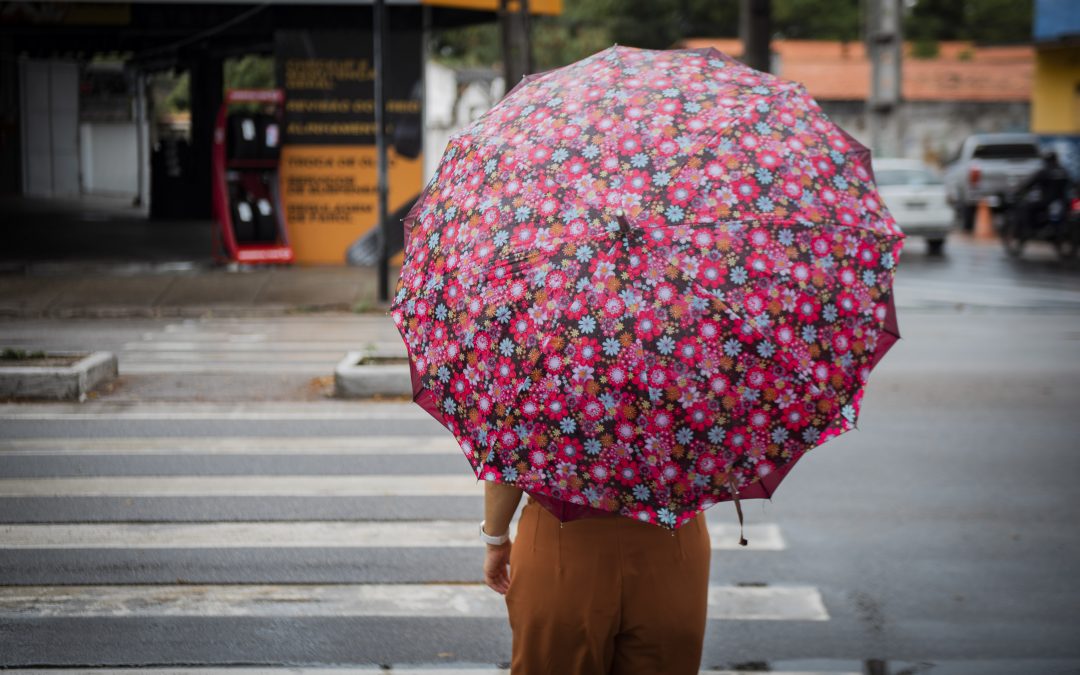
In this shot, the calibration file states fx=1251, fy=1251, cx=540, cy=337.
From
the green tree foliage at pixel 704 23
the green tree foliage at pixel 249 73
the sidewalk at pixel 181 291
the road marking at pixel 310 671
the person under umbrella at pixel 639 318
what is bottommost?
the road marking at pixel 310 671

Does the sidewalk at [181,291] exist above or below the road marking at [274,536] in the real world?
above

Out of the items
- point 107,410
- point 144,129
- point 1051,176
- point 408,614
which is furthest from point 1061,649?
point 144,129

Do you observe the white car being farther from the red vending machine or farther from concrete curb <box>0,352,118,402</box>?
concrete curb <box>0,352,118,402</box>

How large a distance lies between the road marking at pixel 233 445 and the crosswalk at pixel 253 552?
2cm

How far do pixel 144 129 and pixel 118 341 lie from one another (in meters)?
17.5

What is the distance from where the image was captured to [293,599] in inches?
205

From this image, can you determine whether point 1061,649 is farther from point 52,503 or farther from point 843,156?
point 52,503

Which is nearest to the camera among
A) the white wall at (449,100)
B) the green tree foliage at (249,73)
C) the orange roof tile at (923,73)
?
the green tree foliage at (249,73)

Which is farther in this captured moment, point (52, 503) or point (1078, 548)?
point (52, 503)

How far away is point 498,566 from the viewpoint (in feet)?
10.2

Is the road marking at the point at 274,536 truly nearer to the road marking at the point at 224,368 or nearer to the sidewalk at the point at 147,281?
the road marking at the point at 224,368

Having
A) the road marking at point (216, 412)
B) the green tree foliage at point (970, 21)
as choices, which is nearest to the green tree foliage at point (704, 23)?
the green tree foliage at point (970, 21)

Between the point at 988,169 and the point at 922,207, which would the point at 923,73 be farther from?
the point at 922,207

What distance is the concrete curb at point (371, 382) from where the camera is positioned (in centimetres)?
937
